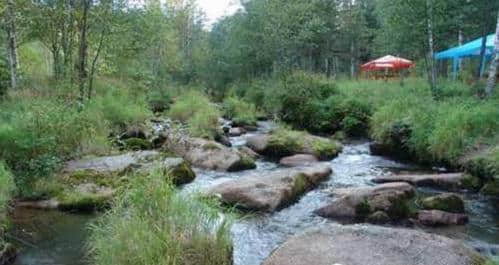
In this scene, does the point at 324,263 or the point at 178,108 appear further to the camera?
the point at 178,108

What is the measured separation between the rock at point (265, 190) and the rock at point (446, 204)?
2339 millimetres

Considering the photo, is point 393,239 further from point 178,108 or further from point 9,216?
point 178,108

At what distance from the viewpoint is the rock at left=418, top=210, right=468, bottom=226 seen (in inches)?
309

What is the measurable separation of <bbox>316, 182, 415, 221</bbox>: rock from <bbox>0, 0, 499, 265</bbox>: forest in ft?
0.07

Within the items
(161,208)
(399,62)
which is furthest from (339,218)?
(399,62)

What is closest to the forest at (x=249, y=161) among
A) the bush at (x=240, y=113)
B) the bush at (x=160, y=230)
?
the bush at (x=160, y=230)

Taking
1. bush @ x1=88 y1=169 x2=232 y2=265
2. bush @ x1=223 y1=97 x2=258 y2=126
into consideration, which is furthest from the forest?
bush @ x1=223 y1=97 x2=258 y2=126

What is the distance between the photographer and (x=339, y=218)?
822 centimetres

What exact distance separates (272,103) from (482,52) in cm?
856

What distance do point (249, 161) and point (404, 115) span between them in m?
5.06

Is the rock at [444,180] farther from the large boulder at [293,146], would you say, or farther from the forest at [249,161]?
the large boulder at [293,146]

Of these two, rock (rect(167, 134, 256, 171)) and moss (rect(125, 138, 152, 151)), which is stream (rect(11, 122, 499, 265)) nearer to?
rock (rect(167, 134, 256, 171))

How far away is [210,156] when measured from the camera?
12.3m

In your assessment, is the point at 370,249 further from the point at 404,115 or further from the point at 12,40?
the point at 12,40
